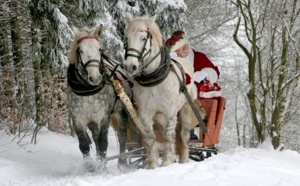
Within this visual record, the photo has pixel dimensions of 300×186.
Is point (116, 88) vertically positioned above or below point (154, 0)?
below

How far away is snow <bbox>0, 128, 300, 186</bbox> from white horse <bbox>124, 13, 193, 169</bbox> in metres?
0.53

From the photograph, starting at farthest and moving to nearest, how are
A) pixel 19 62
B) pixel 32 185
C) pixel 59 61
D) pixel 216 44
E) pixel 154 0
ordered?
pixel 216 44 < pixel 154 0 < pixel 19 62 < pixel 59 61 < pixel 32 185

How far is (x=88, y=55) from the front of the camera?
5836 millimetres

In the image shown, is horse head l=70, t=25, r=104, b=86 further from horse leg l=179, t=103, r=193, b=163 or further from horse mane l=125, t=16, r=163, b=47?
horse leg l=179, t=103, r=193, b=163

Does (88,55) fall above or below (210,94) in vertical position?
above

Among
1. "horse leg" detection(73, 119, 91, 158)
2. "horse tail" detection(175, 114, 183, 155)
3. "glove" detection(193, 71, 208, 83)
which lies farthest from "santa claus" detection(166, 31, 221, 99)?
"horse leg" detection(73, 119, 91, 158)

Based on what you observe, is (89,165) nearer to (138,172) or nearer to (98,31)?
(138,172)

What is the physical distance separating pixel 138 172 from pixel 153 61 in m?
1.59

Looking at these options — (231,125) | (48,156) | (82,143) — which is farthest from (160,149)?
(231,125)

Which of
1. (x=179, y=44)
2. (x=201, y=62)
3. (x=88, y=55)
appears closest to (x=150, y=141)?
(x=88, y=55)

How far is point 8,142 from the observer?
9.12 meters

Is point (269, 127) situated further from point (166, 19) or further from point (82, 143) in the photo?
point (82, 143)

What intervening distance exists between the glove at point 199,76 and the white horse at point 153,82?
63.3 inches

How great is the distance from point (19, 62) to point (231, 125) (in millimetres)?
18561
